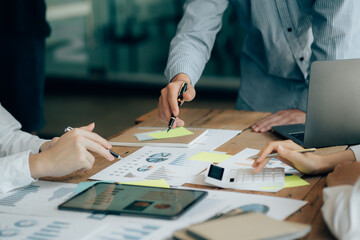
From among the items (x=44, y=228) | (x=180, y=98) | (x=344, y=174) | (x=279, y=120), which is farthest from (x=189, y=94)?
(x=44, y=228)

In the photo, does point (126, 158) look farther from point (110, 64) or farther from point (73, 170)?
point (110, 64)

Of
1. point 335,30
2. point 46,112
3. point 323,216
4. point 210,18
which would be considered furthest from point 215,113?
point 46,112

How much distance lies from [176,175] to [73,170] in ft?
0.93

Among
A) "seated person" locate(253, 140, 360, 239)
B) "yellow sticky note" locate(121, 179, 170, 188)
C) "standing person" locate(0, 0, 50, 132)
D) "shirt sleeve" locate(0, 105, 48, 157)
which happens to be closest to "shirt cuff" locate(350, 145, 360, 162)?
"seated person" locate(253, 140, 360, 239)

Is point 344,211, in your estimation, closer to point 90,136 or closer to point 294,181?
point 294,181

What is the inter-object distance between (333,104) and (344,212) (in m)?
0.59

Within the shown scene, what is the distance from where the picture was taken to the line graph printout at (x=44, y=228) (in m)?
1.04

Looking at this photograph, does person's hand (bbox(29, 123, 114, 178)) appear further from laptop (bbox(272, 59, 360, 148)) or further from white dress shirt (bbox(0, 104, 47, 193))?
laptop (bbox(272, 59, 360, 148))

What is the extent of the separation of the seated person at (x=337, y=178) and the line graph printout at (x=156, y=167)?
0.69 ft

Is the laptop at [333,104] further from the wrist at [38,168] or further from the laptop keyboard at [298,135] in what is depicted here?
the wrist at [38,168]

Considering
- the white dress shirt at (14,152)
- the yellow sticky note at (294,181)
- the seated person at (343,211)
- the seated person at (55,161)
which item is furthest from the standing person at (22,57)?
the seated person at (343,211)

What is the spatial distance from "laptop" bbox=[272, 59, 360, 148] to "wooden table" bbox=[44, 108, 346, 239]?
1.9 inches

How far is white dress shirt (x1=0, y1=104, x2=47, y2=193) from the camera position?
1.34 metres

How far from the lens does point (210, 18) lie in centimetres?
227
